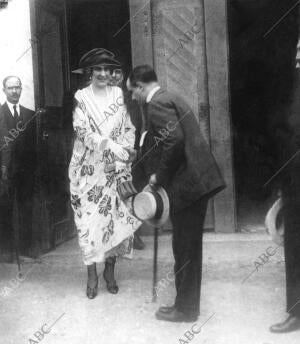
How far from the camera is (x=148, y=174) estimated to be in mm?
4426

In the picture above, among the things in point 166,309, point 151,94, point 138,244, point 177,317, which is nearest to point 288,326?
point 177,317

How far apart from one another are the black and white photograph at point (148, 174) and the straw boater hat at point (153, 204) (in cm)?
1

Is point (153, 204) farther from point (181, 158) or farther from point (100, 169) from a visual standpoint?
point (100, 169)

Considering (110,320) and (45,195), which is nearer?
(110,320)

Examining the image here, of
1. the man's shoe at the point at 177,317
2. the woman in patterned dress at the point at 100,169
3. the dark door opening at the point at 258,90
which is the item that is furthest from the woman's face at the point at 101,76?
the dark door opening at the point at 258,90

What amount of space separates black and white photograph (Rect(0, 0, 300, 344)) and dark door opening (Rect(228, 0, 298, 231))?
→ 0.06ft

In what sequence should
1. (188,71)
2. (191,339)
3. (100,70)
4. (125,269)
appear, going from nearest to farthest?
(191,339), (100,70), (125,269), (188,71)

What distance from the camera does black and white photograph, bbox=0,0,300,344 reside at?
4.00m

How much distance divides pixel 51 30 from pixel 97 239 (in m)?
2.64

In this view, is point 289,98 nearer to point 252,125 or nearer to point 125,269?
point 252,125

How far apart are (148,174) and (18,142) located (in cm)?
185

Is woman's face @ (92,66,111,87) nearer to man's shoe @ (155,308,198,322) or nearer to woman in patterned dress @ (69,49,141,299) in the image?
woman in patterned dress @ (69,49,141,299)

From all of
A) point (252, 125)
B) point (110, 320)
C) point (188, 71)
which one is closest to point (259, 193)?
point (252, 125)

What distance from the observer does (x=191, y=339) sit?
3.79 m
